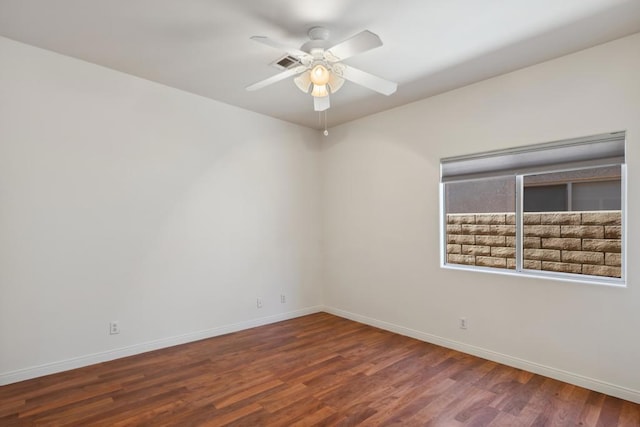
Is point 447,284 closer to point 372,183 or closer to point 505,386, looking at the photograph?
point 505,386

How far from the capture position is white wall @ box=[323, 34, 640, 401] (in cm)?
254

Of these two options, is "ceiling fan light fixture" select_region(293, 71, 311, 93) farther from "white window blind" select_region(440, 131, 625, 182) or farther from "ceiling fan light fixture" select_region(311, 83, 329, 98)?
"white window blind" select_region(440, 131, 625, 182)

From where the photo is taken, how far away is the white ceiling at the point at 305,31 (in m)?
2.17

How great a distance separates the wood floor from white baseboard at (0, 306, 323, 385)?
7 centimetres

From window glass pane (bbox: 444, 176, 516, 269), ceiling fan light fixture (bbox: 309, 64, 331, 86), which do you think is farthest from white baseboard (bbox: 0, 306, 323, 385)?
ceiling fan light fixture (bbox: 309, 64, 331, 86)

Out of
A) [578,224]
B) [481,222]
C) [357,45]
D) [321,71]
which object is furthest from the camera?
[481,222]

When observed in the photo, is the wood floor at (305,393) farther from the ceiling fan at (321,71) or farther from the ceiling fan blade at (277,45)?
the ceiling fan blade at (277,45)

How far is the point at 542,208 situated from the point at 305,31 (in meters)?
2.82

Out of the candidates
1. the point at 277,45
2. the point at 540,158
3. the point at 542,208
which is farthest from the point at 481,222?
the point at 277,45

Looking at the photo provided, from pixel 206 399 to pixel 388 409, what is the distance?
1370mm

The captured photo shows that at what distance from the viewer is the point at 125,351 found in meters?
3.22

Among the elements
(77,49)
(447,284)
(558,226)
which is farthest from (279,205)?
(558,226)

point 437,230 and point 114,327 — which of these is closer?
point 114,327

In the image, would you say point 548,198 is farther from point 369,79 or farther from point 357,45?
point 357,45
